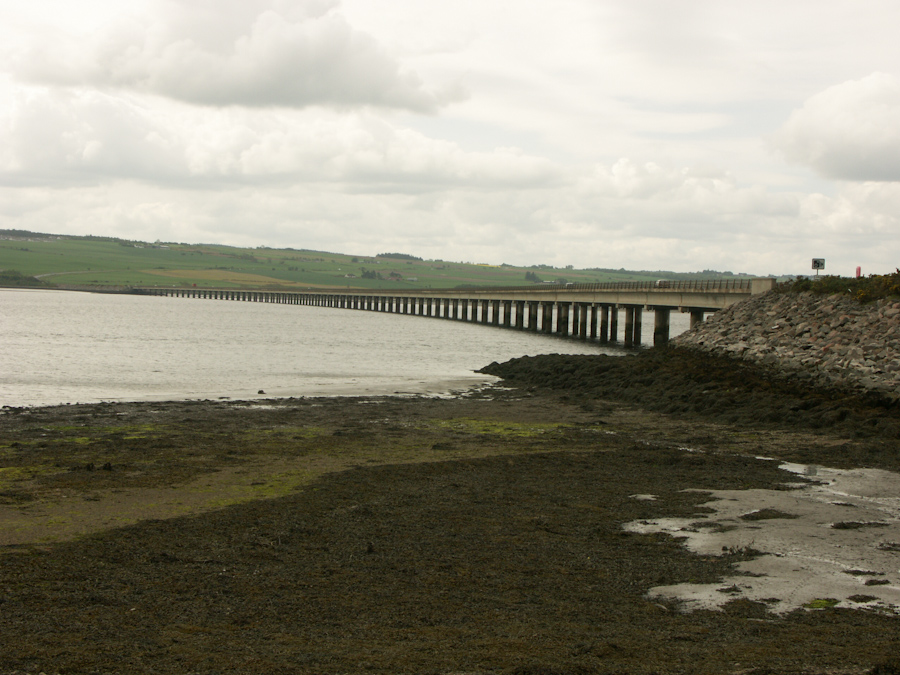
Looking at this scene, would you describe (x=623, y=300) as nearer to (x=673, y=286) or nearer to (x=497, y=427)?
(x=673, y=286)

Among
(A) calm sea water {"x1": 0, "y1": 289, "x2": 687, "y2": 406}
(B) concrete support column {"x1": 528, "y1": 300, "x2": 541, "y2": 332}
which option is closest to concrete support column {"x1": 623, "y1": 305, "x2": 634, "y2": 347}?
(A) calm sea water {"x1": 0, "y1": 289, "x2": 687, "y2": 406}

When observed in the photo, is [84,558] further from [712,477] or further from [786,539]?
[712,477]

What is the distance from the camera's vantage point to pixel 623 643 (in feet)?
25.0

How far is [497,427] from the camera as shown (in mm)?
23906

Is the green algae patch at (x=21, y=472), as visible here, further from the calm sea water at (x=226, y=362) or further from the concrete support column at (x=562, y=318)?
the concrete support column at (x=562, y=318)

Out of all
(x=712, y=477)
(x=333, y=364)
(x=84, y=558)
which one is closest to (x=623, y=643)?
(x=84, y=558)

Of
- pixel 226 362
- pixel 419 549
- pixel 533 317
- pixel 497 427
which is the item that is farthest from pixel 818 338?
pixel 533 317

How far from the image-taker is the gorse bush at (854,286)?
34.1 meters

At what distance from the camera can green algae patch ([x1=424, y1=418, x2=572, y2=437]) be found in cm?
2286

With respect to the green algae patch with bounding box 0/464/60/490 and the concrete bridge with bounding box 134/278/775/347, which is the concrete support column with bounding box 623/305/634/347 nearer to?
the concrete bridge with bounding box 134/278/775/347

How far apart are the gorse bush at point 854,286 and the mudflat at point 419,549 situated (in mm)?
12986

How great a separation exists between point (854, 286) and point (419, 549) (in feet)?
105

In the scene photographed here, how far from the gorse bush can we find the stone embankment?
470 millimetres


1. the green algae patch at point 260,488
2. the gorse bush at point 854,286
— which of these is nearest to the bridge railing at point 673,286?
the gorse bush at point 854,286
